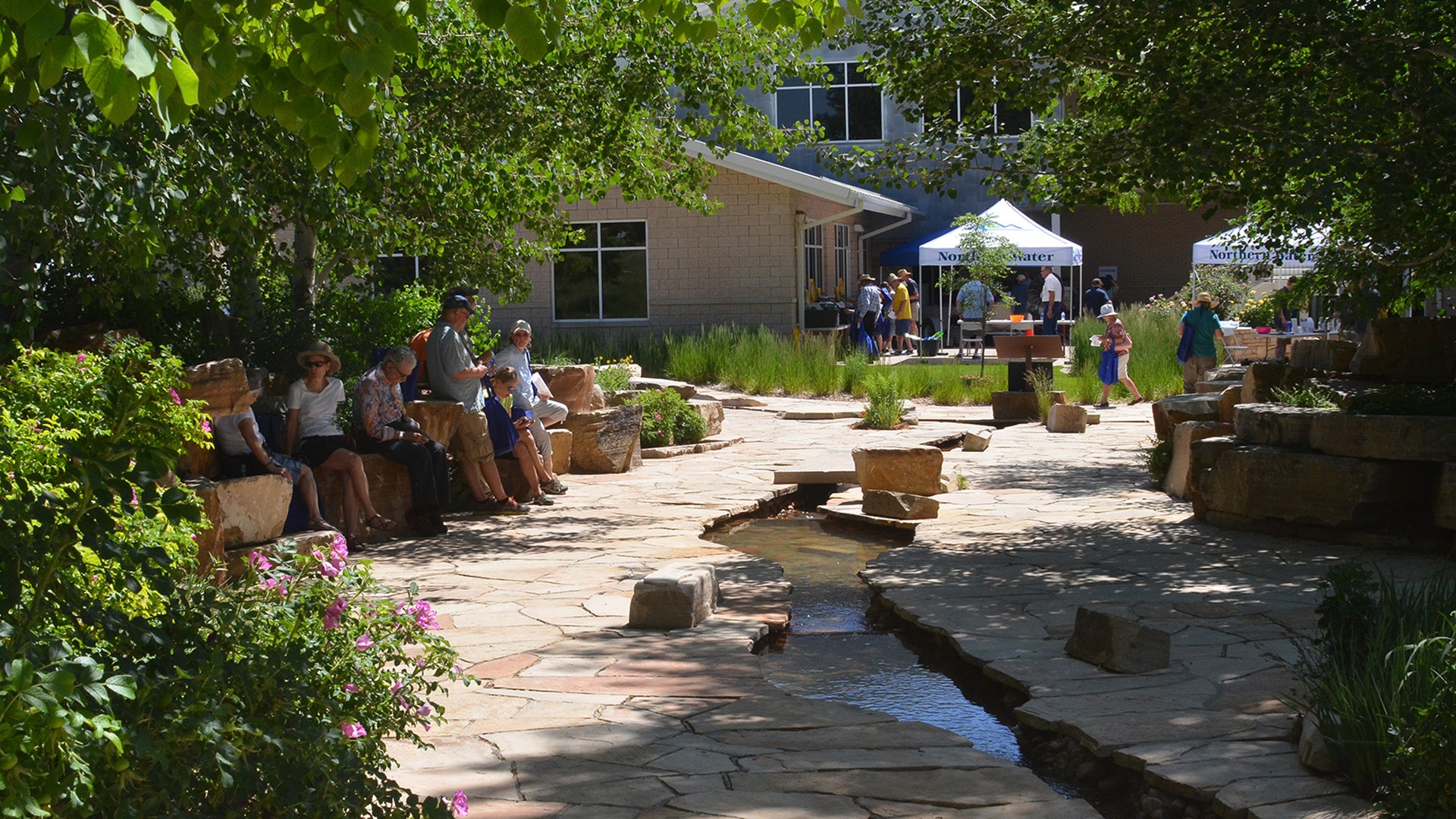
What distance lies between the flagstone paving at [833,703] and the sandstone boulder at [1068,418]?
189 inches

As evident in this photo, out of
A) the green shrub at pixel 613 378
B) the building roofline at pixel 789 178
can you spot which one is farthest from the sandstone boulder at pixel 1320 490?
the building roofline at pixel 789 178

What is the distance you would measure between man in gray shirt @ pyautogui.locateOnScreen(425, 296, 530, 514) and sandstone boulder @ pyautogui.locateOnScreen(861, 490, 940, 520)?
2.65 m

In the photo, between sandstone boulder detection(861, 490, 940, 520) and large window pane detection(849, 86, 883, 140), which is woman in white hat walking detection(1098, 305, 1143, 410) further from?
large window pane detection(849, 86, 883, 140)

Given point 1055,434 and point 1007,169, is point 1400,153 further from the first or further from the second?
point 1055,434

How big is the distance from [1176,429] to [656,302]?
46.9 feet

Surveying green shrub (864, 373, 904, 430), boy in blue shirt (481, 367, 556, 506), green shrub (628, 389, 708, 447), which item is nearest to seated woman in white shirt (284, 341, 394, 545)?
boy in blue shirt (481, 367, 556, 506)

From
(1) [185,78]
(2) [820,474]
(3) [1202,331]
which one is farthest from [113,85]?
(3) [1202,331]

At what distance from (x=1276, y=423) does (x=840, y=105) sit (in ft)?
64.8

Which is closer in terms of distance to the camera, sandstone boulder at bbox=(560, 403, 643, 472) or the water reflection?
the water reflection

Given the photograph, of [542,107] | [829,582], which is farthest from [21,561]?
[542,107]

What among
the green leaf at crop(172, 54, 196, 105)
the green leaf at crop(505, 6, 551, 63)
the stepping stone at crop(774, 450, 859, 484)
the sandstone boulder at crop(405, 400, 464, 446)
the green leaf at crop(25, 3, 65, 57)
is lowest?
the stepping stone at crop(774, 450, 859, 484)

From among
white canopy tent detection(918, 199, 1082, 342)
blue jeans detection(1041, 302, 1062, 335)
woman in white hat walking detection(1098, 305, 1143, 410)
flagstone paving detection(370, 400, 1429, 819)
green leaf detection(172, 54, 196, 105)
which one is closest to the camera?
green leaf detection(172, 54, 196, 105)

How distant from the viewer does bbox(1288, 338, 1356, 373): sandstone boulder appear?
9.89 m

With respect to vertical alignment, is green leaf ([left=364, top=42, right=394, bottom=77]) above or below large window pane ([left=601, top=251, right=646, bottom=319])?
below
